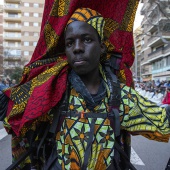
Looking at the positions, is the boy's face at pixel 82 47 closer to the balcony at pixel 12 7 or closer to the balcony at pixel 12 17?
the balcony at pixel 12 17

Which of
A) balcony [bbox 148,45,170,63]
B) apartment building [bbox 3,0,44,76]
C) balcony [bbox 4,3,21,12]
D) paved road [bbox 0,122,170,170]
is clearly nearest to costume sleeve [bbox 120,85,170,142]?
paved road [bbox 0,122,170,170]

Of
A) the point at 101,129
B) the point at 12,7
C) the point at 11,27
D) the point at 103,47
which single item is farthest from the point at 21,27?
the point at 101,129

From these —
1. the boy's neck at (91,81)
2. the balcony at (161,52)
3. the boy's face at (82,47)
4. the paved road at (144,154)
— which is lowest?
the paved road at (144,154)

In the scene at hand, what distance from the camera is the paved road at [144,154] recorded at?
14.0ft

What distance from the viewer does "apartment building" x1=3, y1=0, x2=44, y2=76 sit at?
5625 cm

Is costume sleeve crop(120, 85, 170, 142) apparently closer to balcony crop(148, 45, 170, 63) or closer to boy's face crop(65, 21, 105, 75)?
boy's face crop(65, 21, 105, 75)

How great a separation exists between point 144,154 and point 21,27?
56074mm

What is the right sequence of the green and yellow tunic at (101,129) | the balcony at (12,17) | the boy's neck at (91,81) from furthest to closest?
1. the balcony at (12,17)
2. the boy's neck at (91,81)
3. the green and yellow tunic at (101,129)

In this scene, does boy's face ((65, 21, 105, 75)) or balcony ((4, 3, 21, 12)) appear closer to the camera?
boy's face ((65, 21, 105, 75))

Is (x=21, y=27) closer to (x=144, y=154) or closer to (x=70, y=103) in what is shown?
(x=144, y=154)

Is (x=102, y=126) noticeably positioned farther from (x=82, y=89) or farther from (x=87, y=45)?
(x=87, y=45)

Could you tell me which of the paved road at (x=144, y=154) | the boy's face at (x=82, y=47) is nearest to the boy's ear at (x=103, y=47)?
the boy's face at (x=82, y=47)

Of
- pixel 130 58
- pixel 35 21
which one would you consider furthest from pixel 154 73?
pixel 130 58

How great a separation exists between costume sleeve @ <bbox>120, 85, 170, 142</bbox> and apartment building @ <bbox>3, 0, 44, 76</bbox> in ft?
180
